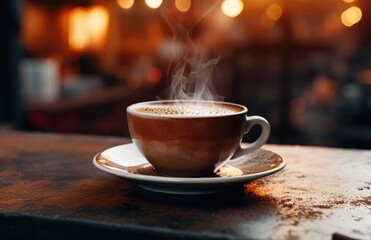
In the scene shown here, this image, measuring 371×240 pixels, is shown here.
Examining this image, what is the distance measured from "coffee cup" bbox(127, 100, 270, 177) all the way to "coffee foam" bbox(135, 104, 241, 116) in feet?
0.08

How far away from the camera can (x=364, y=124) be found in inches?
212

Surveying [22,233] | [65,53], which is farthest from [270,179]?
[65,53]

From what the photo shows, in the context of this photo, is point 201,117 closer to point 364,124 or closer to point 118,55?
point 364,124

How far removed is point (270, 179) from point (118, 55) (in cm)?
987

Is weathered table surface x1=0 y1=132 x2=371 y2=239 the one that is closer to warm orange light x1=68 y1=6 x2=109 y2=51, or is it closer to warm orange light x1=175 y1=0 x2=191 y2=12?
warm orange light x1=175 y1=0 x2=191 y2=12

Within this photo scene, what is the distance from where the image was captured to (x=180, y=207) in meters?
0.80

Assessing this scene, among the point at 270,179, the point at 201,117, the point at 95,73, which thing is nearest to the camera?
the point at 201,117

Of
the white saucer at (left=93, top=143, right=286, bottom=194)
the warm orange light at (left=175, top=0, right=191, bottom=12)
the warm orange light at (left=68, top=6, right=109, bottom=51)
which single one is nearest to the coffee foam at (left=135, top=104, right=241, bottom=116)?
the white saucer at (left=93, top=143, right=286, bottom=194)

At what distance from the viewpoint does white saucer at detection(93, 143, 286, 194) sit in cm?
79

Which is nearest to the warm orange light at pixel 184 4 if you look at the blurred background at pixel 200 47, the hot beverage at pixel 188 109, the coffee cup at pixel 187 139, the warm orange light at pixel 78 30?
the blurred background at pixel 200 47

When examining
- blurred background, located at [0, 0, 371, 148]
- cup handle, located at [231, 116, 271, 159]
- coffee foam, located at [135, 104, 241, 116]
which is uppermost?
coffee foam, located at [135, 104, 241, 116]

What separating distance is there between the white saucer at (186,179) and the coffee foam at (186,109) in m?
0.11

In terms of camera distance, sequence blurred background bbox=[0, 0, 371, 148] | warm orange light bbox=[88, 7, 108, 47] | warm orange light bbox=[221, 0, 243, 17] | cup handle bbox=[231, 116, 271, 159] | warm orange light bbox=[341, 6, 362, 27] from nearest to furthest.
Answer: cup handle bbox=[231, 116, 271, 159] → blurred background bbox=[0, 0, 371, 148] → warm orange light bbox=[221, 0, 243, 17] → warm orange light bbox=[341, 6, 362, 27] → warm orange light bbox=[88, 7, 108, 47]

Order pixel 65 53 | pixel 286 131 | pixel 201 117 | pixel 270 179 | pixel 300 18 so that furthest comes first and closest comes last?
1. pixel 300 18
2. pixel 65 53
3. pixel 286 131
4. pixel 270 179
5. pixel 201 117
